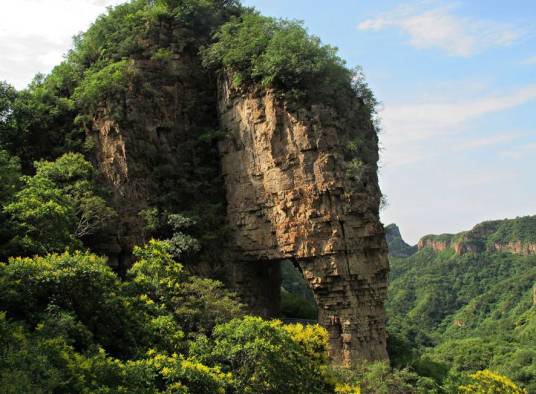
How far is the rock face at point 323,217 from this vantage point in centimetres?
2322

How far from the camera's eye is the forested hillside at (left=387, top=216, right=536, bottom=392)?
119 ft

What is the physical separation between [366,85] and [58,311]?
60.1ft


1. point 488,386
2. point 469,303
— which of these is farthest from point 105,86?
point 469,303

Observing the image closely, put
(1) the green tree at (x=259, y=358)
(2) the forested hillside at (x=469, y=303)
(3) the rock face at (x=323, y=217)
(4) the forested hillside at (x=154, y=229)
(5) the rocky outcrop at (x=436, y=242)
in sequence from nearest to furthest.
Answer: (4) the forested hillside at (x=154, y=229) < (1) the green tree at (x=259, y=358) < (3) the rock face at (x=323, y=217) < (2) the forested hillside at (x=469, y=303) < (5) the rocky outcrop at (x=436, y=242)

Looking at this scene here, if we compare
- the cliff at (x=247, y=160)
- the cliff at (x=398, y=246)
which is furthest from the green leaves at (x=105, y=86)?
the cliff at (x=398, y=246)

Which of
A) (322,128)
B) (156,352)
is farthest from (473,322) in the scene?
(156,352)

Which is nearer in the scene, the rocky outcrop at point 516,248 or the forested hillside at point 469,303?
the forested hillside at point 469,303

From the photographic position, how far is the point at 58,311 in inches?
535

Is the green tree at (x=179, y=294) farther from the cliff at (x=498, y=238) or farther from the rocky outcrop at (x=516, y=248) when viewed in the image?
the rocky outcrop at (x=516, y=248)

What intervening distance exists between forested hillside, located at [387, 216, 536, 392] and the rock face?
3950 mm

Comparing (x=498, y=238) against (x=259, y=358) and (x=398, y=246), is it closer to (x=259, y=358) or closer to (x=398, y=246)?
(x=398, y=246)

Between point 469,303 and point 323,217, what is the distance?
48.9 metres

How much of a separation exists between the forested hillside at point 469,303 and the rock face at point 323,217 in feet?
13.0

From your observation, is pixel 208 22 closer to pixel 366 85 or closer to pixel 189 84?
pixel 189 84
